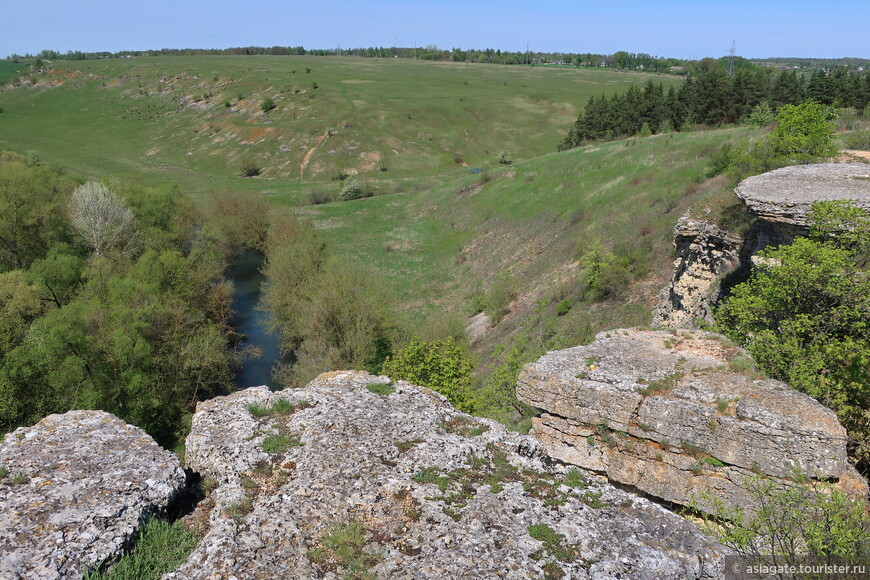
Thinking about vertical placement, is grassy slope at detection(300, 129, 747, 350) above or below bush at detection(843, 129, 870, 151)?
below

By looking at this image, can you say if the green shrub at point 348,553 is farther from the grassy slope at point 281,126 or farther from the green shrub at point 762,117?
the grassy slope at point 281,126

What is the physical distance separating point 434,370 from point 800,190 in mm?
17361

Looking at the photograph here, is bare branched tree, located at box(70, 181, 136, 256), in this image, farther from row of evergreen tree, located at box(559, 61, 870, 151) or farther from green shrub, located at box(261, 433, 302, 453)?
row of evergreen tree, located at box(559, 61, 870, 151)

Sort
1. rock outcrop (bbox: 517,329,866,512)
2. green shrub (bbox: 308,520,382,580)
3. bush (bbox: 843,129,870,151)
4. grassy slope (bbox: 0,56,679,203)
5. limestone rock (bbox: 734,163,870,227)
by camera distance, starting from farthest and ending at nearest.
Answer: grassy slope (bbox: 0,56,679,203)
bush (bbox: 843,129,870,151)
limestone rock (bbox: 734,163,870,227)
rock outcrop (bbox: 517,329,866,512)
green shrub (bbox: 308,520,382,580)

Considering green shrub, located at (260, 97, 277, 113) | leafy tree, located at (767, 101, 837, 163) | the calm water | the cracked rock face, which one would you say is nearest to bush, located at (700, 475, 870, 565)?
the cracked rock face

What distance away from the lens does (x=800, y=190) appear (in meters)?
17.9

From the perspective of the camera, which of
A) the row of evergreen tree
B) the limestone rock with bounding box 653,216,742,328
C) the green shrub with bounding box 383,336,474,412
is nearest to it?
A: the limestone rock with bounding box 653,216,742,328

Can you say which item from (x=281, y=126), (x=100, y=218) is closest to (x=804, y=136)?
(x=100, y=218)

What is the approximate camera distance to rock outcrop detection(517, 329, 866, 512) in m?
11.6

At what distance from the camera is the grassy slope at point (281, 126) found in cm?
11506

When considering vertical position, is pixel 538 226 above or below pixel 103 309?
above

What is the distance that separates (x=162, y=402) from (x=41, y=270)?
444 inches

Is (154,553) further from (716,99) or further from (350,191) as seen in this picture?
(716,99)

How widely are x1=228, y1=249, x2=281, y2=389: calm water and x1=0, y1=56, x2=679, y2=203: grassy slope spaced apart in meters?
29.8
